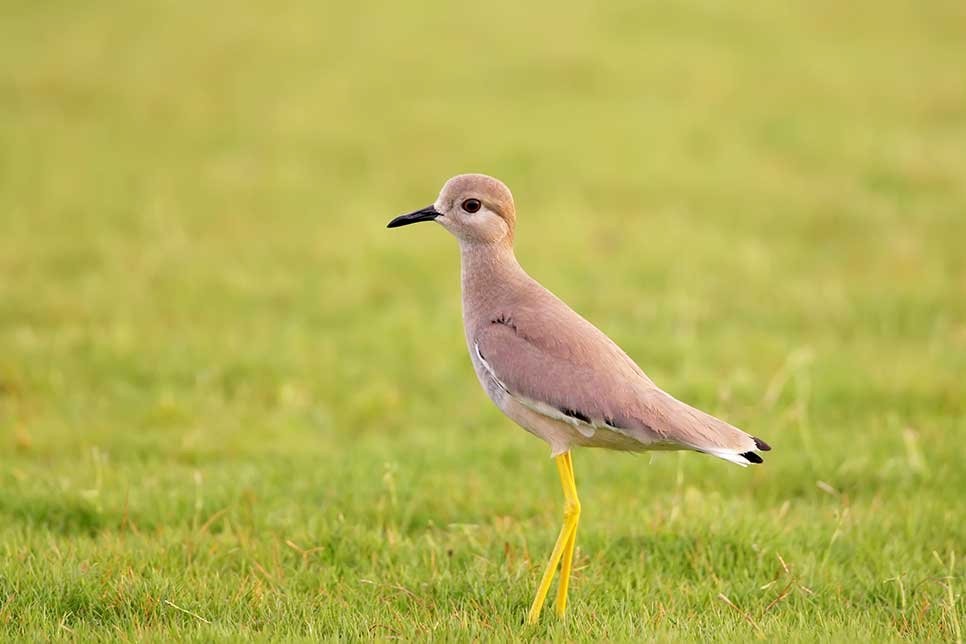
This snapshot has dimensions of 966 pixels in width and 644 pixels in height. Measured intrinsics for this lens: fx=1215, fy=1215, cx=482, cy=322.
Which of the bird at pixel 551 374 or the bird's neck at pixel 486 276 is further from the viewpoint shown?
the bird's neck at pixel 486 276

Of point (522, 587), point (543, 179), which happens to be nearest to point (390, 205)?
point (543, 179)

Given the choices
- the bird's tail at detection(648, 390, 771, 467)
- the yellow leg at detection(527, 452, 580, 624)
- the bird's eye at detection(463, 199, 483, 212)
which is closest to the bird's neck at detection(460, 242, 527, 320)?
the bird's eye at detection(463, 199, 483, 212)

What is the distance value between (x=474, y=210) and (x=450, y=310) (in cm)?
515

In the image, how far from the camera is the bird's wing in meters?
4.81

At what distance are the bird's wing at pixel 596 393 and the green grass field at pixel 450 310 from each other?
0.78 metres

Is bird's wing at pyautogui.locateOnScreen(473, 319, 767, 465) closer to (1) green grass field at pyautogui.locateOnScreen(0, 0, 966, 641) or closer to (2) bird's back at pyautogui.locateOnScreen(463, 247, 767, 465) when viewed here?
(2) bird's back at pyautogui.locateOnScreen(463, 247, 767, 465)

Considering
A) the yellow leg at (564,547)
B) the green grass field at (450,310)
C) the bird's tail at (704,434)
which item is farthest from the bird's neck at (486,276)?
the green grass field at (450,310)

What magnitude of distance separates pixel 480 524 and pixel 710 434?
1.98 meters

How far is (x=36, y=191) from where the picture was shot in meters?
13.3

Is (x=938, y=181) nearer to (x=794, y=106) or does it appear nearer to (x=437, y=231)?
(x=794, y=106)

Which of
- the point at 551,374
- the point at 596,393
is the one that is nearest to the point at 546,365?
the point at 551,374

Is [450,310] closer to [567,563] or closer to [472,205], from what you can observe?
[472,205]

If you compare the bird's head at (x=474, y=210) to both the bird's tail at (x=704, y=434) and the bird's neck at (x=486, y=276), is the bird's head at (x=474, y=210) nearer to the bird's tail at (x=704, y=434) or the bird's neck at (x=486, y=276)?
the bird's neck at (x=486, y=276)

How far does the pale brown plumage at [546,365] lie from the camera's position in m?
4.85
